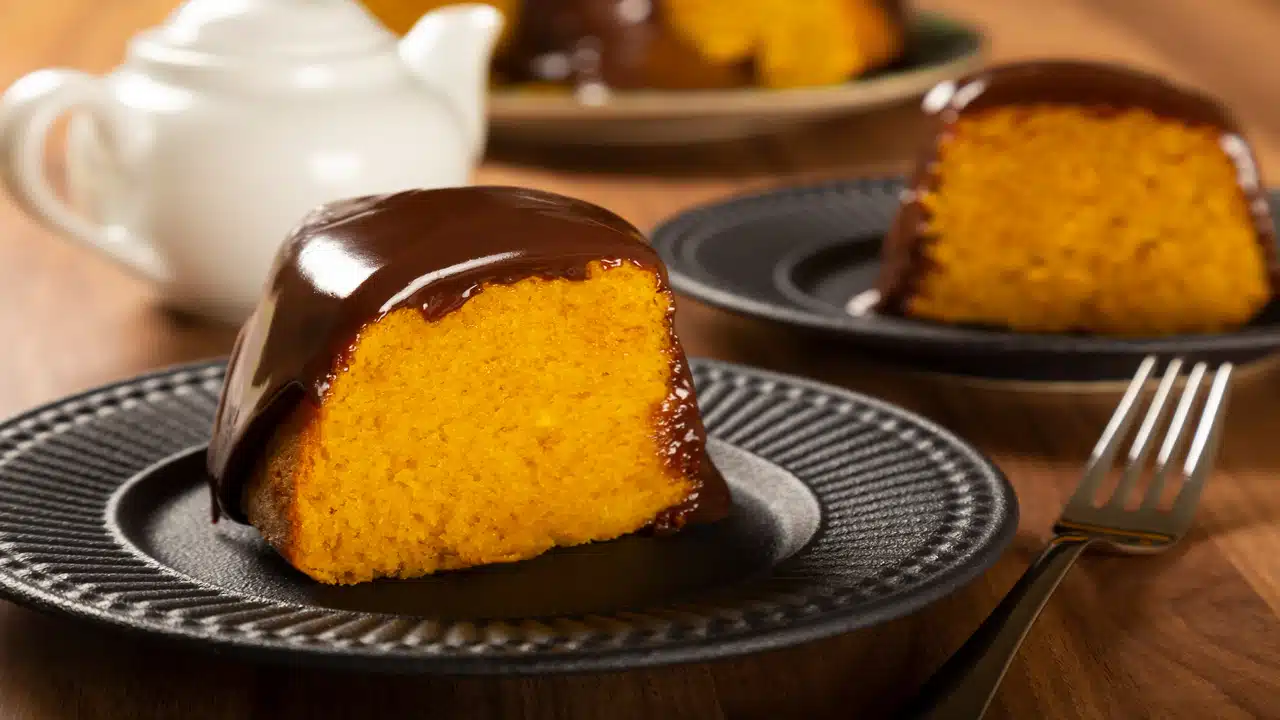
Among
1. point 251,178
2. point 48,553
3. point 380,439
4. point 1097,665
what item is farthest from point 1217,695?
point 251,178

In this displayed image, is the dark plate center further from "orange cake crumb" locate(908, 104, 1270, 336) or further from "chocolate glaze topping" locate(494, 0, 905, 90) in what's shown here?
"chocolate glaze topping" locate(494, 0, 905, 90)

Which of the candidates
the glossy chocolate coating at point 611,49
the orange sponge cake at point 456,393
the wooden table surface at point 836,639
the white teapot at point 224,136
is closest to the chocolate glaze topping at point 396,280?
the orange sponge cake at point 456,393

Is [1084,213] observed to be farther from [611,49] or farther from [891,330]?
[611,49]

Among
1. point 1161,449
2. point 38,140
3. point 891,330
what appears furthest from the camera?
point 38,140

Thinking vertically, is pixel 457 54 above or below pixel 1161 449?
above

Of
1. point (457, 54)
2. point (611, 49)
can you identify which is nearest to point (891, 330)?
point (457, 54)
